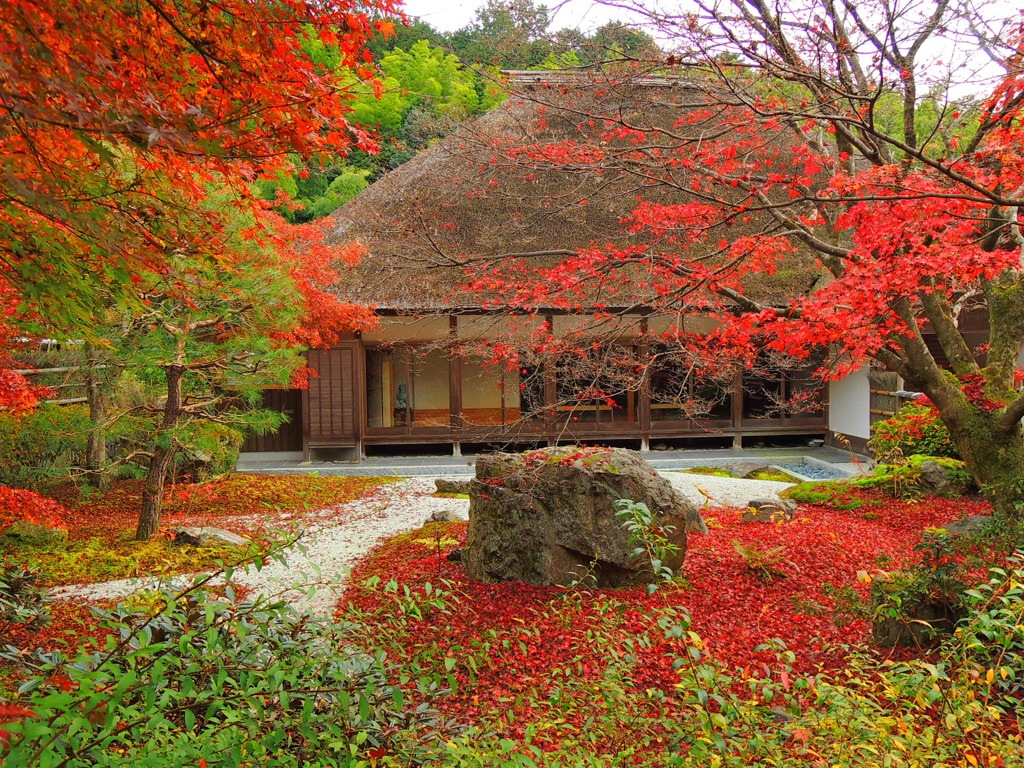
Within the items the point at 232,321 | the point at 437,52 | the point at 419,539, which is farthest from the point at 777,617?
the point at 437,52

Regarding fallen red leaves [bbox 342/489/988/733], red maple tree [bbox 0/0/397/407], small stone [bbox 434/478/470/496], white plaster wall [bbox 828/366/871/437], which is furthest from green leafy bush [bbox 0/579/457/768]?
white plaster wall [bbox 828/366/871/437]

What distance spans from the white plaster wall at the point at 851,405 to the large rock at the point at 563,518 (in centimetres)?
807

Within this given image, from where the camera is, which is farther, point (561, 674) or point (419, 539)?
point (419, 539)

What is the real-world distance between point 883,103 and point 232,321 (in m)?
Result: 6.11

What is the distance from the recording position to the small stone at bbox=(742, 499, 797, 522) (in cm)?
669

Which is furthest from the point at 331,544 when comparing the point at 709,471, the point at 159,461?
the point at 709,471

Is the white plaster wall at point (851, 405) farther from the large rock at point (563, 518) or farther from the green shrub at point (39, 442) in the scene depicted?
the green shrub at point (39, 442)

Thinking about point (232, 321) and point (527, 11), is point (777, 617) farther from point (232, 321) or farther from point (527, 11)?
point (232, 321)

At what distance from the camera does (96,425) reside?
669cm

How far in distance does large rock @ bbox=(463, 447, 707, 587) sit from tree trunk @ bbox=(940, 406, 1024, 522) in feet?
7.65

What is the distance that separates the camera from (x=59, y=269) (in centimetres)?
245

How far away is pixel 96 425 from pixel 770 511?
6915 mm

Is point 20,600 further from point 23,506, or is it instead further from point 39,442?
point 39,442

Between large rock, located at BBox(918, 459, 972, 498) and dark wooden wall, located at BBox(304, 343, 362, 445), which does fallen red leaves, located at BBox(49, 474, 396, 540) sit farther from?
large rock, located at BBox(918, 459, 972, 498)
